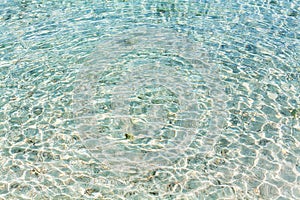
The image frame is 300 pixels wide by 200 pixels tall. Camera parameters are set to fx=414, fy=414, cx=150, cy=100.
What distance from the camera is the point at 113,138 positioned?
4352mm

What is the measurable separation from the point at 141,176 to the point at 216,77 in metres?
1.89

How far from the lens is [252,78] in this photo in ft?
16.9

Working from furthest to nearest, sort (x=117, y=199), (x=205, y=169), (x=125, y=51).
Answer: (x=125, y=51) → (x=205, y=169) → (x=117, y=199)

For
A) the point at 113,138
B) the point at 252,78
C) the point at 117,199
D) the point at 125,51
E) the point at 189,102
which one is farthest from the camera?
the point at 125,51

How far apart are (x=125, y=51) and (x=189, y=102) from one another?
1412 mm

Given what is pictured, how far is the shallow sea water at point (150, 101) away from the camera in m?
3.83

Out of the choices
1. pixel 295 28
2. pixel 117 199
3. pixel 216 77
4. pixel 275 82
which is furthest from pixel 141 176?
pixel 295 28

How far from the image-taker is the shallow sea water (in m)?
3.83

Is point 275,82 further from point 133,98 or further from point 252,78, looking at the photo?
point 133,98

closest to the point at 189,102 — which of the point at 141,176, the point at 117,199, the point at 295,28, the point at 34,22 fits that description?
the point at 141,176

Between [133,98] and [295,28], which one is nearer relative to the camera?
[133,98]

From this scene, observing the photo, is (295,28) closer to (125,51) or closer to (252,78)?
(252,78)

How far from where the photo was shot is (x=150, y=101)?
190 inches

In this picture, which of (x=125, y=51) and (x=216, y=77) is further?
(x=125, y=51)
